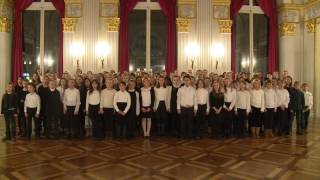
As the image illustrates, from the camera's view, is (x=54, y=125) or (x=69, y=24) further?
(x=69, y=24)

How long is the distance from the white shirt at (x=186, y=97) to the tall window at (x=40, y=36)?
6.18 metres

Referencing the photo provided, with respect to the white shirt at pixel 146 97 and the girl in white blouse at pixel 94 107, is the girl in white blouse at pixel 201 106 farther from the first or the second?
the girl in white blouse at pixel 94 107

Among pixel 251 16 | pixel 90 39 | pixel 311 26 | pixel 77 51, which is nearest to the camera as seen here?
pixel 77 51

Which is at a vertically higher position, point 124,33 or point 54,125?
point 124,33

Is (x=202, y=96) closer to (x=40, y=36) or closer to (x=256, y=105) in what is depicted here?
(x=256, y=105)

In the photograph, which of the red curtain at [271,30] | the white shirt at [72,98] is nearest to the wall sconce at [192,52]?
the red curtain at [271,30]

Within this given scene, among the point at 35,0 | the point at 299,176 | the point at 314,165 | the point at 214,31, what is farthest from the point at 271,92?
the point at 35,0

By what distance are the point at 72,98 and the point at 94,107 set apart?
52 centimetres

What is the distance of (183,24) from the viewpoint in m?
11.2

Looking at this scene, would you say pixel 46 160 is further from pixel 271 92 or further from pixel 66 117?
pixel 271 92

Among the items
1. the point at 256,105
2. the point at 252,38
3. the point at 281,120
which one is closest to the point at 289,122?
the point at 281,120

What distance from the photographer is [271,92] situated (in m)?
7.53

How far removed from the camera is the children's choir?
7.15m

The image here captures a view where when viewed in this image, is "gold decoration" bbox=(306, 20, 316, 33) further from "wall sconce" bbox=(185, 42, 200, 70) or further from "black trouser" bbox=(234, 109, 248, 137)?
"black trouser" bbox=(234, 109, 248, 137)
